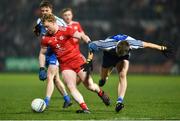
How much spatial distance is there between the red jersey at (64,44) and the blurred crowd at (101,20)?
858 inches

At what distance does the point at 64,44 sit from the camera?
1199cm

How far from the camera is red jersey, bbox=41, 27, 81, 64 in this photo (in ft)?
39.1

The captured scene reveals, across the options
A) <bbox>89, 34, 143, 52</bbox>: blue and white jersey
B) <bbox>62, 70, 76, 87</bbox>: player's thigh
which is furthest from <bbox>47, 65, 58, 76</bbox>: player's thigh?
<bbox>62, 70, 76, 87</bbox>: player's thigh

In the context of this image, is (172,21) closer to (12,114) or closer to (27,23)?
(27,23)

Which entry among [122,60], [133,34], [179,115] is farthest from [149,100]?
[133,34]

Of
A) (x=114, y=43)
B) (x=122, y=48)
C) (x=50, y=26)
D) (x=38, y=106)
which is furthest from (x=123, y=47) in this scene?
(x=38, y=106)

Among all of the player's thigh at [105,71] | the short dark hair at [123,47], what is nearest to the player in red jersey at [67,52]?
the short dark hair at [123,47]

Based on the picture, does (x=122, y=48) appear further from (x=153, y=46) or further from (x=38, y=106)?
(x=38, y=106)

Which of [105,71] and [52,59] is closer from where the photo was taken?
A: [52,59]

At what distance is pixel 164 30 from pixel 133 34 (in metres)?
1.71

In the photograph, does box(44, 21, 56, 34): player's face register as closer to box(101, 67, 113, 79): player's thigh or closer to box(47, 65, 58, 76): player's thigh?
box(47, 65, 58, 76): player's thigh

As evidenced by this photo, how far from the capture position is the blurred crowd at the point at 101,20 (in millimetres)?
34438

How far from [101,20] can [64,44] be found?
23.1m

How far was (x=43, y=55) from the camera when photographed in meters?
13.1
